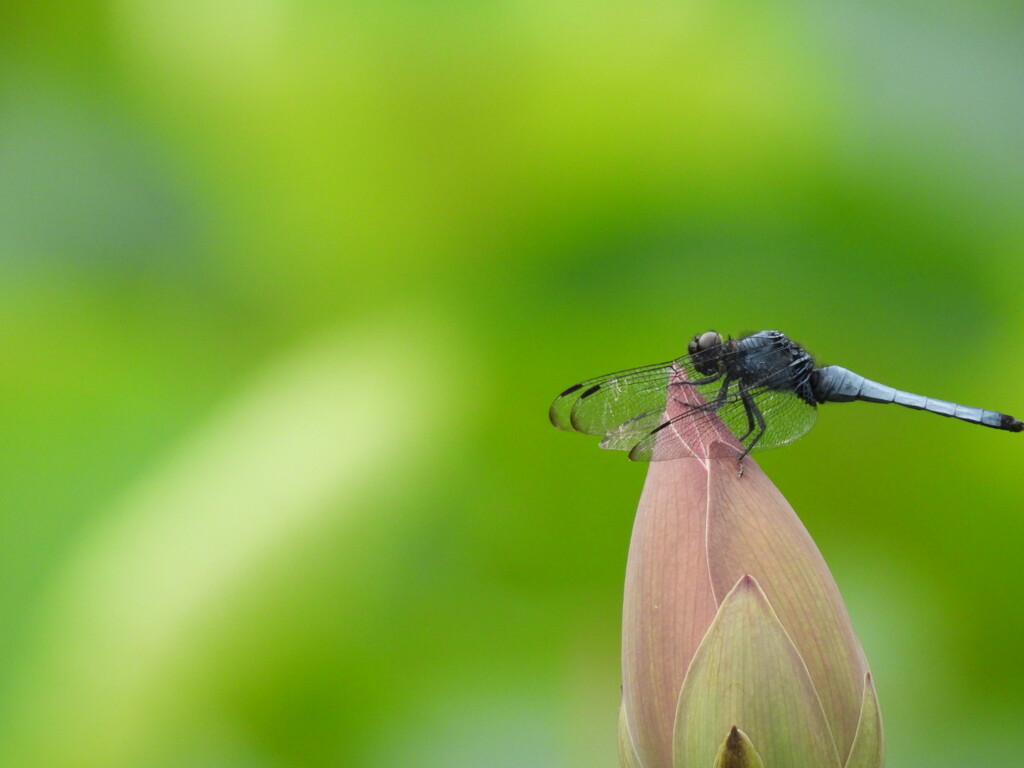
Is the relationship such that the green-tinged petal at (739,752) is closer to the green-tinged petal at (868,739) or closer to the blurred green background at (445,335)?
the green-tinged petal at (868,739)

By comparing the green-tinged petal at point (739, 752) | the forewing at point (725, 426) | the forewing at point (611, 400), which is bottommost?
the green-tinged petal at point (739, 752)

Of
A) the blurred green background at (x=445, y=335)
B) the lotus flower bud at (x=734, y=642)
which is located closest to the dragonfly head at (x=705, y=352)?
the lotus flower bud at (x=734, y=642)

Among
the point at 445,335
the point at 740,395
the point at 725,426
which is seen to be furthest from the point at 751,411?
the point at 445,335

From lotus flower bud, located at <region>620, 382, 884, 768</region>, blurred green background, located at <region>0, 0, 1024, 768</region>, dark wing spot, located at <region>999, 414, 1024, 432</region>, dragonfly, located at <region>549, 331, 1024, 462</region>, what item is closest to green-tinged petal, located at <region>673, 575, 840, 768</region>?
lotus flower bud, located at <region>620, 382, 884, 768</region>

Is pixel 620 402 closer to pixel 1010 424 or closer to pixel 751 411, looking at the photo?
pixel 751 411

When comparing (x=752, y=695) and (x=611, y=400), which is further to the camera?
(x=611, y=400)

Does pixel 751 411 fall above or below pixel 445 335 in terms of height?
below

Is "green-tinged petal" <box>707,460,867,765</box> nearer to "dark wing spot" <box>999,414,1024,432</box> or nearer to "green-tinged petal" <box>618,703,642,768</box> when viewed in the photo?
"green-tinged petal" <box>618,703,642,768</box>
